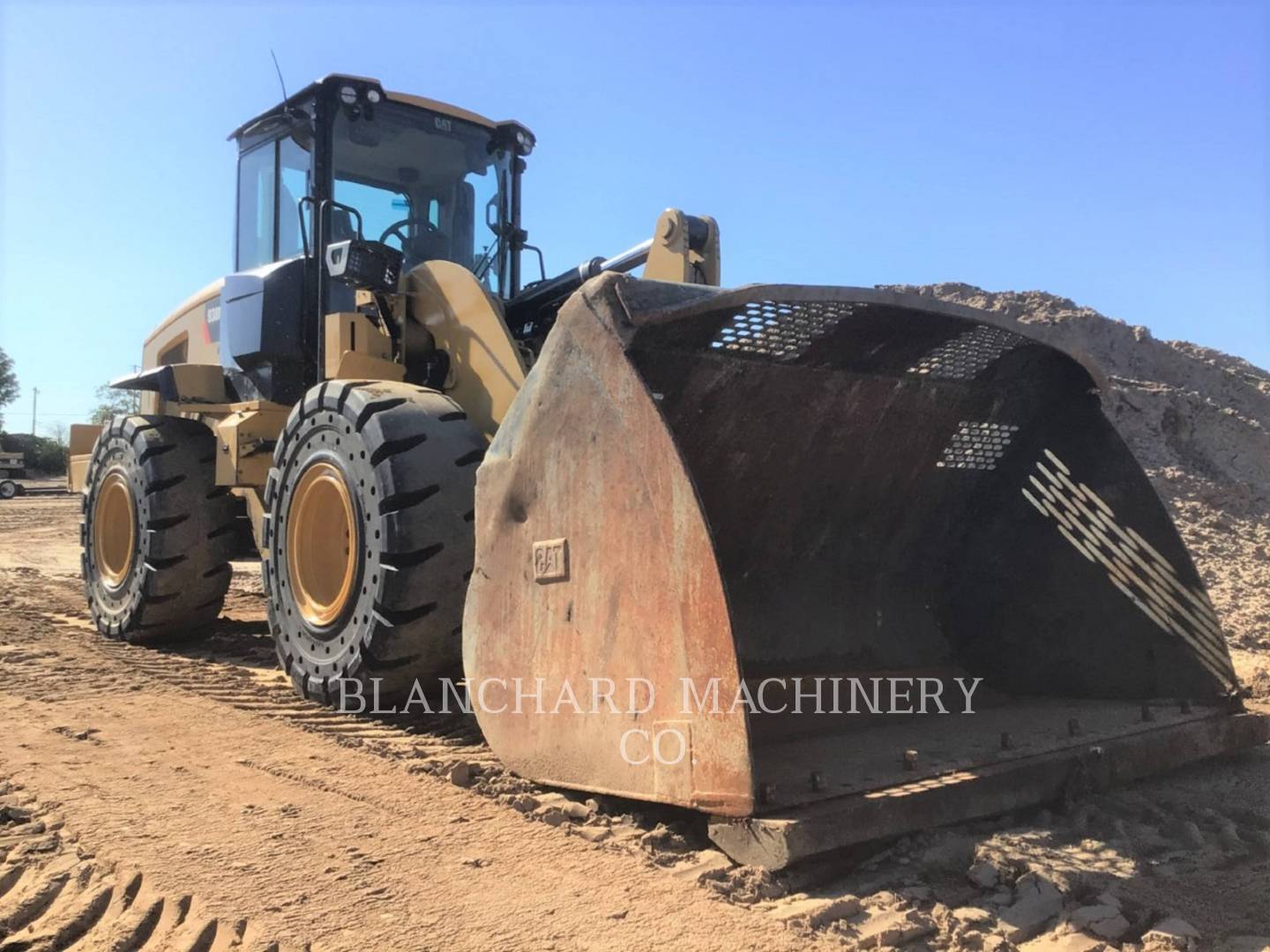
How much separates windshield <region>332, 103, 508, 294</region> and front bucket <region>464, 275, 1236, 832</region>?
8.92ft

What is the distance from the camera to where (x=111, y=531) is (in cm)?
675

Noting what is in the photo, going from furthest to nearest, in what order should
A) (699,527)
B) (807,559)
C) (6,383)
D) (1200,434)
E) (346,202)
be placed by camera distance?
(6,383) < (1200,434) < (346,202) < (807,559) < (699,527)

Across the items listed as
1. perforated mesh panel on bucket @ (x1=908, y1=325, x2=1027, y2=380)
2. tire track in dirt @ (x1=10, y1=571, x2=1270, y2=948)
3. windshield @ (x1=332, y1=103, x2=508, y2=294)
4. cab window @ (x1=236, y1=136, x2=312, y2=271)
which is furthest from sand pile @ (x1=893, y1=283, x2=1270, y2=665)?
cab window @ (x1=236, y1=136, x2=312, y2=271)

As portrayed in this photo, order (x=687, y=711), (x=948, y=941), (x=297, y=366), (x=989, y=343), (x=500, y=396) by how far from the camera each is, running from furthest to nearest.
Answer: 1. (x=297, y=366)
2. (x=500, y=396)
3. (x=989, y=343)
4. (x=687, y=711)
5. (x=948, y=941)

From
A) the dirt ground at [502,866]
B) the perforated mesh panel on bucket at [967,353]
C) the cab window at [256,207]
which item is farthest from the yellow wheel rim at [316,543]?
the perforated mesh panel on bucket at [967,353]

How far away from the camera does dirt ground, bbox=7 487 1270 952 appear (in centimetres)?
223

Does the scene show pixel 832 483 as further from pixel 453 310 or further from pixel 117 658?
pixel 117 658

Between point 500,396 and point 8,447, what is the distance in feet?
122

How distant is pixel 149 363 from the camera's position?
7.75 m

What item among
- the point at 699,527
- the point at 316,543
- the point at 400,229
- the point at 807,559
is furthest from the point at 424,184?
the point at 699,527

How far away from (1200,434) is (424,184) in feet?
36.0

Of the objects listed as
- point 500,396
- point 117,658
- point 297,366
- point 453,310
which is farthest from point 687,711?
point 117,658

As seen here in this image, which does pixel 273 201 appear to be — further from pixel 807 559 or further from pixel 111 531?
pixel 807 559

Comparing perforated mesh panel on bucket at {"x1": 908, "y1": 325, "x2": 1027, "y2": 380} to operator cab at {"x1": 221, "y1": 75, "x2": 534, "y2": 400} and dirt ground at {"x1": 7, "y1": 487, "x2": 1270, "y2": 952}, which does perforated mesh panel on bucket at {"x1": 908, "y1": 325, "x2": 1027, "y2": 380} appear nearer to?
dirt ground at {"x1": 7, "y1": 487, "x2": 1270, "y2": 952}
